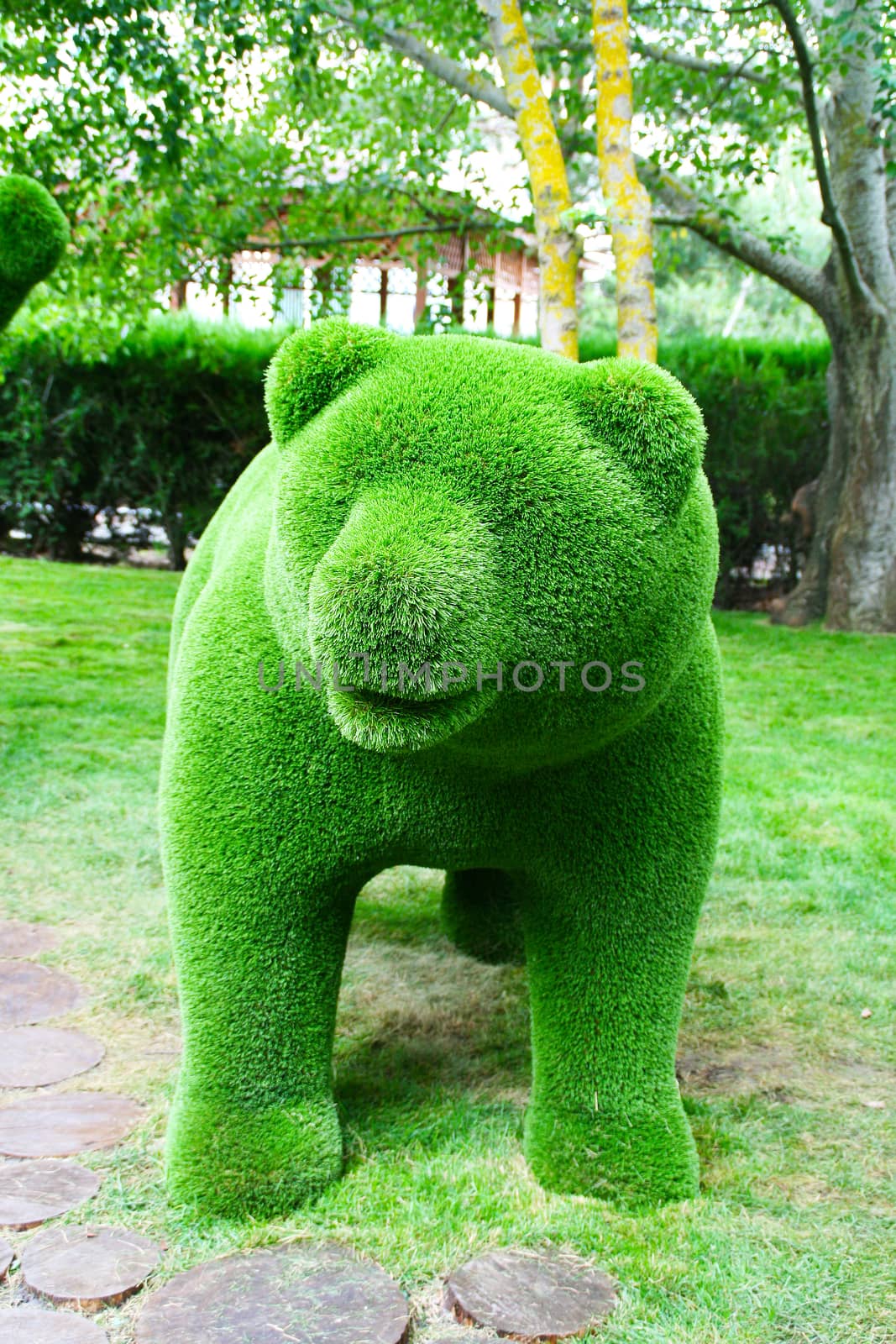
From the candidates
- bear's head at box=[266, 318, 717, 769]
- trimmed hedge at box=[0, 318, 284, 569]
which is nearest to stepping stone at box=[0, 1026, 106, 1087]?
bear's head at box=[266, 318, 717, 769]

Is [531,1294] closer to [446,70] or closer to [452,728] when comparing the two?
[452,728]

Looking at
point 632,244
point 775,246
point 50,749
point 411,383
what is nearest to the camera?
point 411,383

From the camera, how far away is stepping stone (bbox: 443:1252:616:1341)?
165 centimetres

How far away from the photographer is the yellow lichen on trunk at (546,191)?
4.41 meters

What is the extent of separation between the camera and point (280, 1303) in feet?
5.47

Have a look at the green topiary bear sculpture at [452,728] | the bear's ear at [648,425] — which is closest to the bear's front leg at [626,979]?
the green topiary bear sculpture at [452,728]

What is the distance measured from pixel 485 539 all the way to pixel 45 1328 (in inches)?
49.2

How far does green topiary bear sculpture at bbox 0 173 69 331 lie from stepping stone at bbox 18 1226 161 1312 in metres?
2.76

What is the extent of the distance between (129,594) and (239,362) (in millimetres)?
2570

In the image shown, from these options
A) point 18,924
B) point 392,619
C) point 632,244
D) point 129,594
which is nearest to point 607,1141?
point 392,619

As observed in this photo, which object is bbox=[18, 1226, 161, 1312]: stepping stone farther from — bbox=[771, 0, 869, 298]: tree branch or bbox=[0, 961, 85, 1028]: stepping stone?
bbox=[771, 0, 869, 298]: tree branch

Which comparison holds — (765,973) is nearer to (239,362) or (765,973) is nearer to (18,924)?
(18,924)

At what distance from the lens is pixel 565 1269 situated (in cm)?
178

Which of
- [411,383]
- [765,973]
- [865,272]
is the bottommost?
[765,973]
